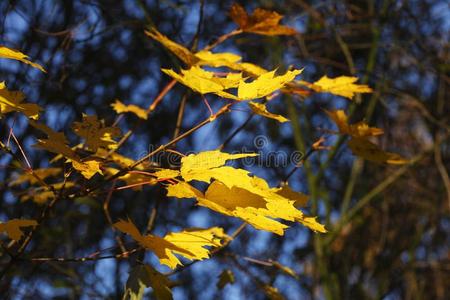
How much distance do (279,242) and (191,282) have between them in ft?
2.02

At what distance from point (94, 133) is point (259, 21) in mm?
592

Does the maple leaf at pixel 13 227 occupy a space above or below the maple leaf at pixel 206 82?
below

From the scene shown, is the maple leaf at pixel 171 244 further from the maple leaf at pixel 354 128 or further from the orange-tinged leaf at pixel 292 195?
the maple leaf at pixel 354 128

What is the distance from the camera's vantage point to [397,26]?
295 cm

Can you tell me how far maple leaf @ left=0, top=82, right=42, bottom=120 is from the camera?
107cm

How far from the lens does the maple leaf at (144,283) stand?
1131 mm

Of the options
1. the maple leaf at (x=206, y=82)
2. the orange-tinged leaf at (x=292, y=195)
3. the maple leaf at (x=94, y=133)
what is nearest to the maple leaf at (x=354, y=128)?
the orange-tinged leaf at (x=292, y=195)

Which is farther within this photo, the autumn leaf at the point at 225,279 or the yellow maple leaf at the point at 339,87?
the autumn leaf at the point at 225,279

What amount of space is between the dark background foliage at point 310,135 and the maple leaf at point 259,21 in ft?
2.36

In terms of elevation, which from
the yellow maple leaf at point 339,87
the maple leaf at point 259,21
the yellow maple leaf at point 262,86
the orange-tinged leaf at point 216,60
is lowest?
the yellow maple leaf at point 339,87

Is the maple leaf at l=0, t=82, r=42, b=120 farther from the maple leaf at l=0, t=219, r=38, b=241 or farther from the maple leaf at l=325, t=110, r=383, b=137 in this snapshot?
the maple leaf at l=325, t=110, r=383, b=137

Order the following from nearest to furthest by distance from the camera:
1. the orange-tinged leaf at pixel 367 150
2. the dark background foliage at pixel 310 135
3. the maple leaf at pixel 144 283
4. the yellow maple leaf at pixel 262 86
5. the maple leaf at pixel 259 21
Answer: the yellow maple leaf at pixel 262 86 → the maple leaf at pixel 144 283 → the orange-tinged leaf at pixel 367 150 → the maple leaf at pixel 259 21 → the dark background foliage at pixel 310 135

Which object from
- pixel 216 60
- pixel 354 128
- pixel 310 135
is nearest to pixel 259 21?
pixel 216 60

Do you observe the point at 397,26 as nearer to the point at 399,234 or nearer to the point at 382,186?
the point at 382,186
